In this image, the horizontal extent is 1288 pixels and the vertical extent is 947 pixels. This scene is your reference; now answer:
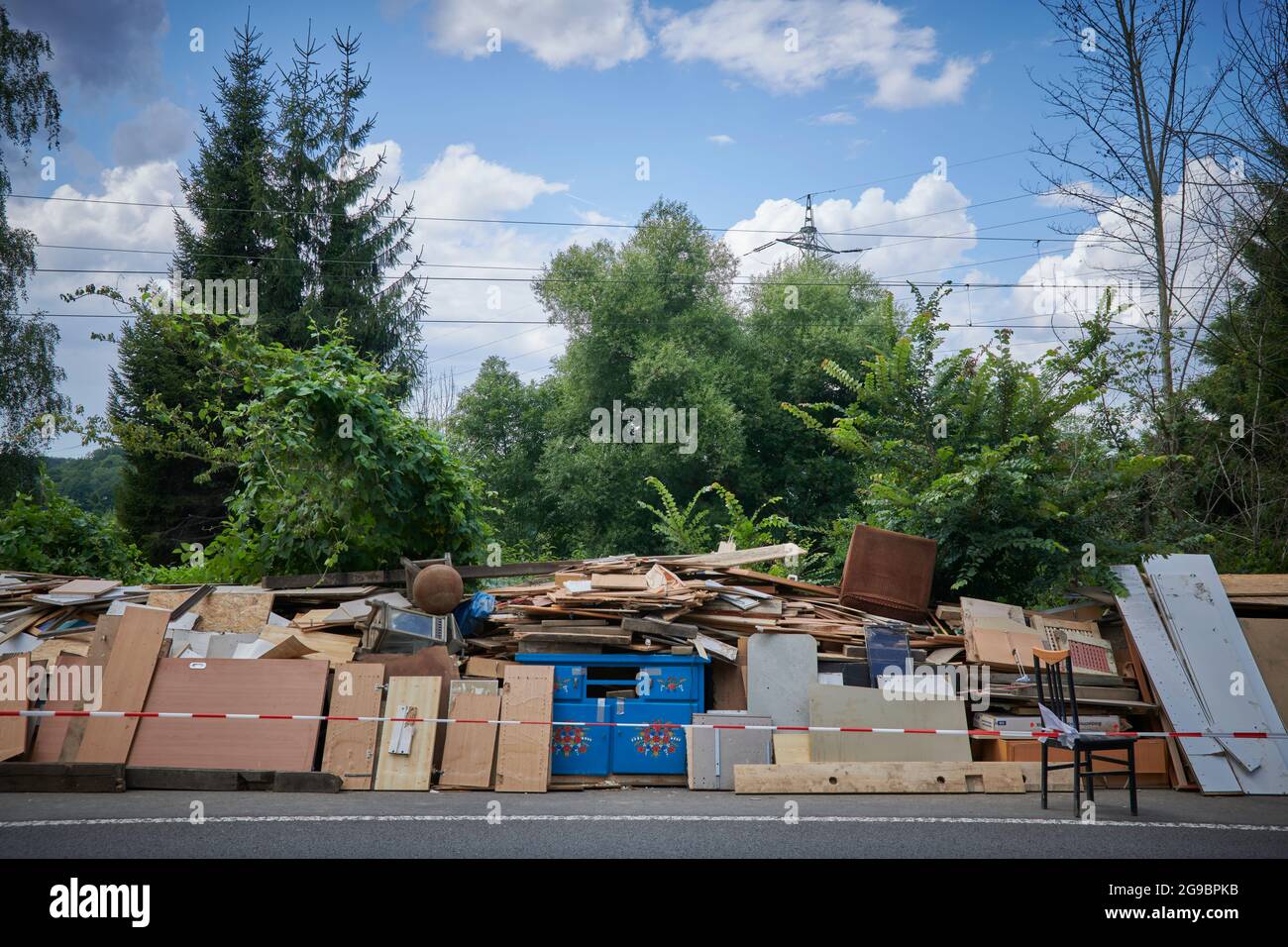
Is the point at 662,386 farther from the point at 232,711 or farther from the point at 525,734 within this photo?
the point at 232,711

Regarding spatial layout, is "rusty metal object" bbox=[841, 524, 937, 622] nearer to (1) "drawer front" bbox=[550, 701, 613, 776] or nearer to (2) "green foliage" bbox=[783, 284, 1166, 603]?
(2) "green foliage" bbox=[783, 284, 1166, 603]

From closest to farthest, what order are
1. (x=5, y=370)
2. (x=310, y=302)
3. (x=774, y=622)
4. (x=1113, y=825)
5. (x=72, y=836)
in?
(x=72, y=836) < (x=1113, y=825) < (x=774, y=622) < (x=5, y=370) < (x=310, y=302)

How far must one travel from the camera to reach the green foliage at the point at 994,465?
1182 cm

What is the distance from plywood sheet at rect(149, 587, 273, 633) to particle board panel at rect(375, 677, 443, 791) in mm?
2680

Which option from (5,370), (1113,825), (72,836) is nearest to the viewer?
(72,836)

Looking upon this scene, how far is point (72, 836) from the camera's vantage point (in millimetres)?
7062

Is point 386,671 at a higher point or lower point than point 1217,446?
lower

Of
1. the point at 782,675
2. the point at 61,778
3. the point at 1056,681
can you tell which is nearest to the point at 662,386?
the point at 782,675

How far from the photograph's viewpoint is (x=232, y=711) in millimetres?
9648

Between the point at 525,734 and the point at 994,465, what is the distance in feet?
21.1
